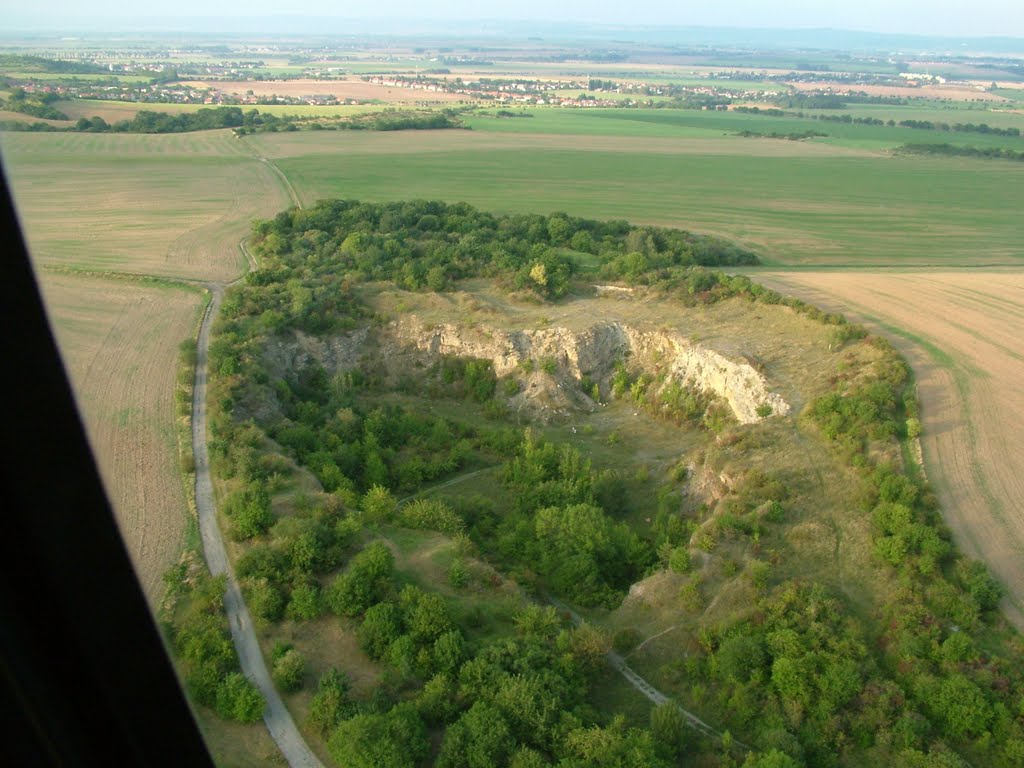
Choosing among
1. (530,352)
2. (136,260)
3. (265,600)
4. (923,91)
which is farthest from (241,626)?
(923,91)

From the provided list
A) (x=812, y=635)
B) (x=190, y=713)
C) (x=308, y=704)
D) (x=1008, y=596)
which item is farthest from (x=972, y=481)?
(x=190, y=713)

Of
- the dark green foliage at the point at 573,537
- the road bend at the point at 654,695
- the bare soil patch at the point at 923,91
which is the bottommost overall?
the dark green foliage at the point at 573,537

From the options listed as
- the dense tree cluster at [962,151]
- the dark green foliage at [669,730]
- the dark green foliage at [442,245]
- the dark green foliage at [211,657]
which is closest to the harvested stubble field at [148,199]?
the dark green foliage at [442,245]

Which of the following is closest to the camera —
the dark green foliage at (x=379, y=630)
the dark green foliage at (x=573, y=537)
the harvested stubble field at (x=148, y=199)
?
the dark green foliage at (x=379, y=630)

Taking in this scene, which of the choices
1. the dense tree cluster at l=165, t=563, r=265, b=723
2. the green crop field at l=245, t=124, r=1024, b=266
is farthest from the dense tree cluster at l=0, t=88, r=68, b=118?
the dense tree cluster at l=165, t=563, r=265, b=723

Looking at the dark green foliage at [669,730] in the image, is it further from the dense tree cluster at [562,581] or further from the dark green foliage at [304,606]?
the dark green foliage at [304,606]

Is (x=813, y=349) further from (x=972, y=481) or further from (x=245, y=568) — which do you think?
(x=245, y=568)
